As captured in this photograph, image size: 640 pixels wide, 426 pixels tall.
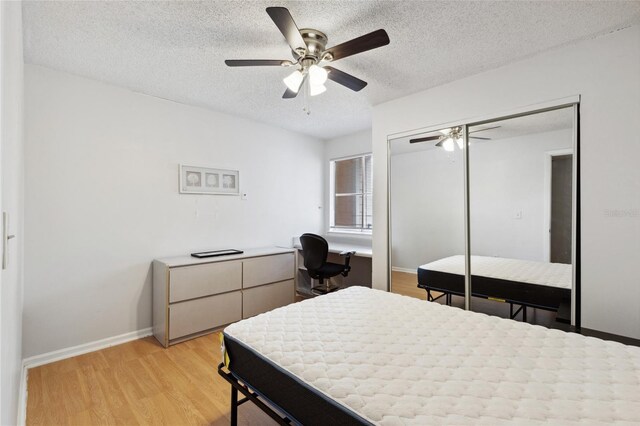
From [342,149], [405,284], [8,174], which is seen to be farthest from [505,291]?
[8,174]

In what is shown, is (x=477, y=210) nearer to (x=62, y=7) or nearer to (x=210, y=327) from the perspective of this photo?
(x=210, y=327)

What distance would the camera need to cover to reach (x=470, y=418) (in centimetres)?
103

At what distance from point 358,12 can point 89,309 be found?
338 centimetres

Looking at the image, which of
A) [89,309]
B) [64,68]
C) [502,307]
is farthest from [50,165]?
[502,307]

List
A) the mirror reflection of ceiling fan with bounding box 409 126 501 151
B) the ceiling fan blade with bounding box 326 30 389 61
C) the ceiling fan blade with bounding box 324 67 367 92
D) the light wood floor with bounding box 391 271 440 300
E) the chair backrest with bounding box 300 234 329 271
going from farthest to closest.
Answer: the chair backrest with bounding box 300 234 329 271, the light wood floor with bounding box 391 271 440 300, the mirror reflection of ceiling fan with bounding box 409 126 501 151, the ceiling fan blade with bounding box 324 67 367 92, the ceiling fan blade with bounding box 326 30 389 61

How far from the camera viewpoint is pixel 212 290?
314cm

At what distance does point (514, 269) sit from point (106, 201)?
12.7 ft

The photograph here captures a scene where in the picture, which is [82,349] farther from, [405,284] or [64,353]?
[405,284]

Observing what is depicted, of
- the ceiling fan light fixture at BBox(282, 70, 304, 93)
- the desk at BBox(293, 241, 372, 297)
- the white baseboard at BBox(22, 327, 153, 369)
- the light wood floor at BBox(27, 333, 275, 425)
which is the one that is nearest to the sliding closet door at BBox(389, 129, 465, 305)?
the desk at BBox(293, 241, 372, 297)

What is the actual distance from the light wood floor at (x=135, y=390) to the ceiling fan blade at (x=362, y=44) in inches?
96.9

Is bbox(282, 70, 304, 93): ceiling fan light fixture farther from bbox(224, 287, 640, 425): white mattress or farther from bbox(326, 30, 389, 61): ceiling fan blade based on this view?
bbox(224, 287, 640, 425): white mattress

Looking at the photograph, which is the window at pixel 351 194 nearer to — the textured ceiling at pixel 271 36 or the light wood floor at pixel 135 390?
the textured ceiling at pixel 271 36

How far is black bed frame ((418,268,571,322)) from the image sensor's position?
229 cm

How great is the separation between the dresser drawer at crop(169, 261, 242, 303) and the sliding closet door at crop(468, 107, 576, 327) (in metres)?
2.50
